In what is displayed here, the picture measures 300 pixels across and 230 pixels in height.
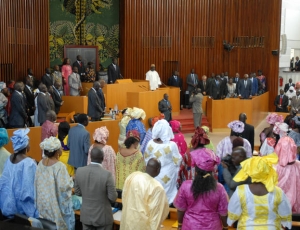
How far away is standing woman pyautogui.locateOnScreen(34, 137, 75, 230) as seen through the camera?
5.21 m

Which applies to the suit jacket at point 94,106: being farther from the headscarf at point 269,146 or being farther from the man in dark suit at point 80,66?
the headscarf at point 269,146

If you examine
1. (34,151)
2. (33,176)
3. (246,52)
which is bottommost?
(34,151)

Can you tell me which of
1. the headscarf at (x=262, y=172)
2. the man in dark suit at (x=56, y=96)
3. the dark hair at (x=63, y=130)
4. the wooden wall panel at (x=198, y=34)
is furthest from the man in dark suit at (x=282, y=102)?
the headscarf at (x=262, y=172)

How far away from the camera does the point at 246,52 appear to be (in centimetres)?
2077

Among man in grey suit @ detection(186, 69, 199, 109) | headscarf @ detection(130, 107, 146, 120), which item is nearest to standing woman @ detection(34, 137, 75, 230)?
headscarf @ detection(130, 107, 146, 120)

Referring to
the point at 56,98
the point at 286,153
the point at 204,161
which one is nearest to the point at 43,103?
the point at 56,98

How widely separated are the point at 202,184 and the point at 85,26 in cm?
1460

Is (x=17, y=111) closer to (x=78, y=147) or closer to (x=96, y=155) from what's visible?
(x=78, y=147)

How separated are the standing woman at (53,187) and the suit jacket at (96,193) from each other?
32 centimetres

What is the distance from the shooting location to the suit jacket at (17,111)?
1079cm

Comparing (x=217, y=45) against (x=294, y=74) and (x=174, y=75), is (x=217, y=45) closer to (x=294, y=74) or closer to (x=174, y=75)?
(x=174, y=75)

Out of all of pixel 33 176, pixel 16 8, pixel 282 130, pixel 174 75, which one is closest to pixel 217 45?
pixel 174 75

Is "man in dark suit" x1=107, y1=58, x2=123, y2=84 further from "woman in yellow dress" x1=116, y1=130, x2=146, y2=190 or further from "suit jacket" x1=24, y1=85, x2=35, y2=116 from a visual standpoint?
"woman in yellow dress" x1=116, y1=130, x2=146, y2=190

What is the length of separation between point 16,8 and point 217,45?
8878mm
